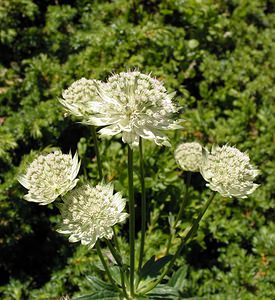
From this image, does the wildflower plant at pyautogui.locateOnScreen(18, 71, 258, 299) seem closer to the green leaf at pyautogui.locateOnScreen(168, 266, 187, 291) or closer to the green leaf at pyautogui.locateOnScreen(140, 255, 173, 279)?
the green leaf at pyautogui.locateOnScreen(140, 255, 173, 279)

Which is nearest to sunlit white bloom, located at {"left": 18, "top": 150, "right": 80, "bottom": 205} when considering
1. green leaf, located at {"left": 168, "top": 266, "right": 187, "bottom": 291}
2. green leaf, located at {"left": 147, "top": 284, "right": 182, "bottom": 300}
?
green leaf, located at {"left": 147, "top": 284, "right": 182, "bottom": 300}

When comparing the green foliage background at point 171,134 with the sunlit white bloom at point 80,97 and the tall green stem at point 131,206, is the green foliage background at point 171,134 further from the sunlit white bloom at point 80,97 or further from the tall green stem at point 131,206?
the sunlit white bloom at point 80,97

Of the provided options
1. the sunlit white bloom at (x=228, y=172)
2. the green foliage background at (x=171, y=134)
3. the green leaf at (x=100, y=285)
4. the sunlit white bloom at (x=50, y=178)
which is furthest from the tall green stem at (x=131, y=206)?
the green foliage background at (x=171, y=134)

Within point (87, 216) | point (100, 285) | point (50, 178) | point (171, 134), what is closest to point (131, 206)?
point (87, 216)

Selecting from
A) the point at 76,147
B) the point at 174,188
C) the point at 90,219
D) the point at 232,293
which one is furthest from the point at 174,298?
the point at 76,147

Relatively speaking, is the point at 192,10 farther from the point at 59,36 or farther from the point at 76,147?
the point at 76,147

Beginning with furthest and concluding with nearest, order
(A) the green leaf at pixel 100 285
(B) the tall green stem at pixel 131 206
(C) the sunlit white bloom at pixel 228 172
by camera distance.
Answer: (A) the green leaf at pixel 100 285, (C) the sunlit white bloom at pixel 228 172, (B) the tall green stem at pixel 131 206

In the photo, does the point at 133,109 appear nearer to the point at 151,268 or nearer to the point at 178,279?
the point at 151,268
